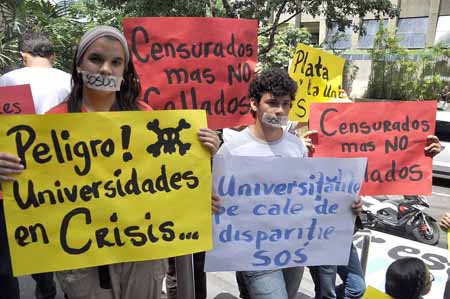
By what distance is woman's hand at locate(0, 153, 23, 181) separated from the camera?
4.78 feet

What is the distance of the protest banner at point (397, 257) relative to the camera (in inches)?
147

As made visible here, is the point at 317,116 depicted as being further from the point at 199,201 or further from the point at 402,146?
the point at 199,201

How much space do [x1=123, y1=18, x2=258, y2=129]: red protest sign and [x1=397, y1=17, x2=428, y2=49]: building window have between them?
75.1 ft

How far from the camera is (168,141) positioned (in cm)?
169

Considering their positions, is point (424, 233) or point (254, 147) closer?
point (254, 147)

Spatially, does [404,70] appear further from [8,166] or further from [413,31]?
[8,166]

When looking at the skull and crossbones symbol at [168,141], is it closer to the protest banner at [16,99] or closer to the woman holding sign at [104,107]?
the woman holding sign at [104,107]

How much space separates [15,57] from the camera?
19.7 ft

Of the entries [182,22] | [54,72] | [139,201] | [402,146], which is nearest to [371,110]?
[402,146]

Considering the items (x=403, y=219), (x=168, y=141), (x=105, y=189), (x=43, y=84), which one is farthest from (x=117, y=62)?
(x=403, y=219)

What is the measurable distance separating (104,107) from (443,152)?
8543 mm

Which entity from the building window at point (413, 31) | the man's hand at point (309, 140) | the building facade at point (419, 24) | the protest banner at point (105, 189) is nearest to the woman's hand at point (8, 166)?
the protest banner at point (105, 189)

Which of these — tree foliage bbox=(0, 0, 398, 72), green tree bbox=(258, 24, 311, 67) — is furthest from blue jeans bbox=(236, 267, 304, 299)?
green tree bbox=(258, 24, 311, 67)

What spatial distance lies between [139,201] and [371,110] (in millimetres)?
1640
